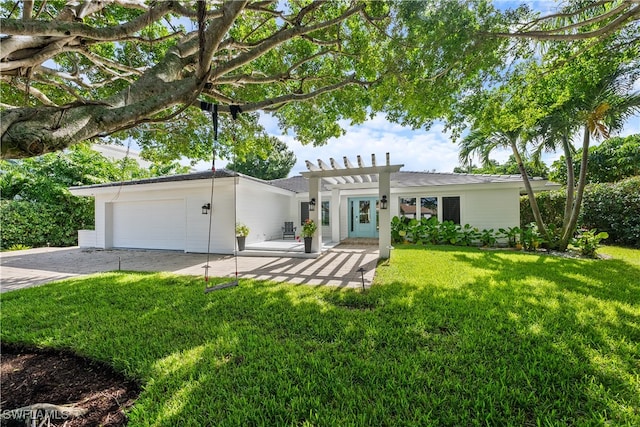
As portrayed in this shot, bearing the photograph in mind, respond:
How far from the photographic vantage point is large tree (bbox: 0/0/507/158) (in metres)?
2.44

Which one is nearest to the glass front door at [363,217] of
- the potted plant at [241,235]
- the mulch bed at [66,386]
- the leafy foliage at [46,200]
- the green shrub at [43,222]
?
the potted plant at [241,235]

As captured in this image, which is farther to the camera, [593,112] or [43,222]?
[43,222]

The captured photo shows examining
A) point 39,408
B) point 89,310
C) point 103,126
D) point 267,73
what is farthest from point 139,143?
point 39,408

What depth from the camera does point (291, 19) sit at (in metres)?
5.29

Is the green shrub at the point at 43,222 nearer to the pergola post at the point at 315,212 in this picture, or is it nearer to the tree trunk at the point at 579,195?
the pergola post at the point at 315,212

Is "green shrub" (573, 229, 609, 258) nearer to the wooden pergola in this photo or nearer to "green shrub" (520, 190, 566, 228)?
"green shrub" (520, 190, 566, 228)

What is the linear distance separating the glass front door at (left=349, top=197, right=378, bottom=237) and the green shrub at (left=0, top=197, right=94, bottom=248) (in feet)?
51.6

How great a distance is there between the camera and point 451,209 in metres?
13.2

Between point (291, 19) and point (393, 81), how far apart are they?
8.59ft

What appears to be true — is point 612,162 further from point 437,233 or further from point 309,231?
point 309,231

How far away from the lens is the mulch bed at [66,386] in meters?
2.36

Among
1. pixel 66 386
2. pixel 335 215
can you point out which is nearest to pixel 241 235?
pixel 335 215

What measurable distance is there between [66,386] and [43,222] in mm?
16421

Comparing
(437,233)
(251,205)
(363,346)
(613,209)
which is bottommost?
(363,346)
